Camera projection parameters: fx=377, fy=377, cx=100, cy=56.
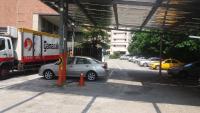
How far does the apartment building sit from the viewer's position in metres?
45.2

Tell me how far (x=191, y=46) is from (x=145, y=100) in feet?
90.3

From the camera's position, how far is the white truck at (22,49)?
21.3 meters

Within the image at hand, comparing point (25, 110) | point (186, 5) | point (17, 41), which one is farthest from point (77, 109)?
point (17, 41)

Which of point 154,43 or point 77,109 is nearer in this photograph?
point 77,109

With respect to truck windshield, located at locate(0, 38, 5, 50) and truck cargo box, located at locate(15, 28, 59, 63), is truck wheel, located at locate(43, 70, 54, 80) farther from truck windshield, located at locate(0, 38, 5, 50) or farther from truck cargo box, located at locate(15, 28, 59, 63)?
truck windshield, located at locate(0, 38, 5, 50)

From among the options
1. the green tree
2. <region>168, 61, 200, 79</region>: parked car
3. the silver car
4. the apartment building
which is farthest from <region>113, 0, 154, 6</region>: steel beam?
the apartment building

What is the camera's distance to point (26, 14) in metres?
46.1

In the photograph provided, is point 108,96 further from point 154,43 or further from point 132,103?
point 154,43

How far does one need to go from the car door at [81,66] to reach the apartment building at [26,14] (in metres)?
22.6

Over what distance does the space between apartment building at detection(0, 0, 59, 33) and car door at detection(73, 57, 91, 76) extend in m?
22.6

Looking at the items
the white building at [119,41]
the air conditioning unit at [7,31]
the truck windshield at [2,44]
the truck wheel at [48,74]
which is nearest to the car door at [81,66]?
the truck wheel at [48,74]

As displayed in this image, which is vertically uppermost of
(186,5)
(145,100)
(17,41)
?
(186,5)

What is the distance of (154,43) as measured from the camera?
173 ft

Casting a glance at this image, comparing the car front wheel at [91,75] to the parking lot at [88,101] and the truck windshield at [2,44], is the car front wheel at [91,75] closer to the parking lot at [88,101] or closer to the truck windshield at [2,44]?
the parking lot at [88,101]
